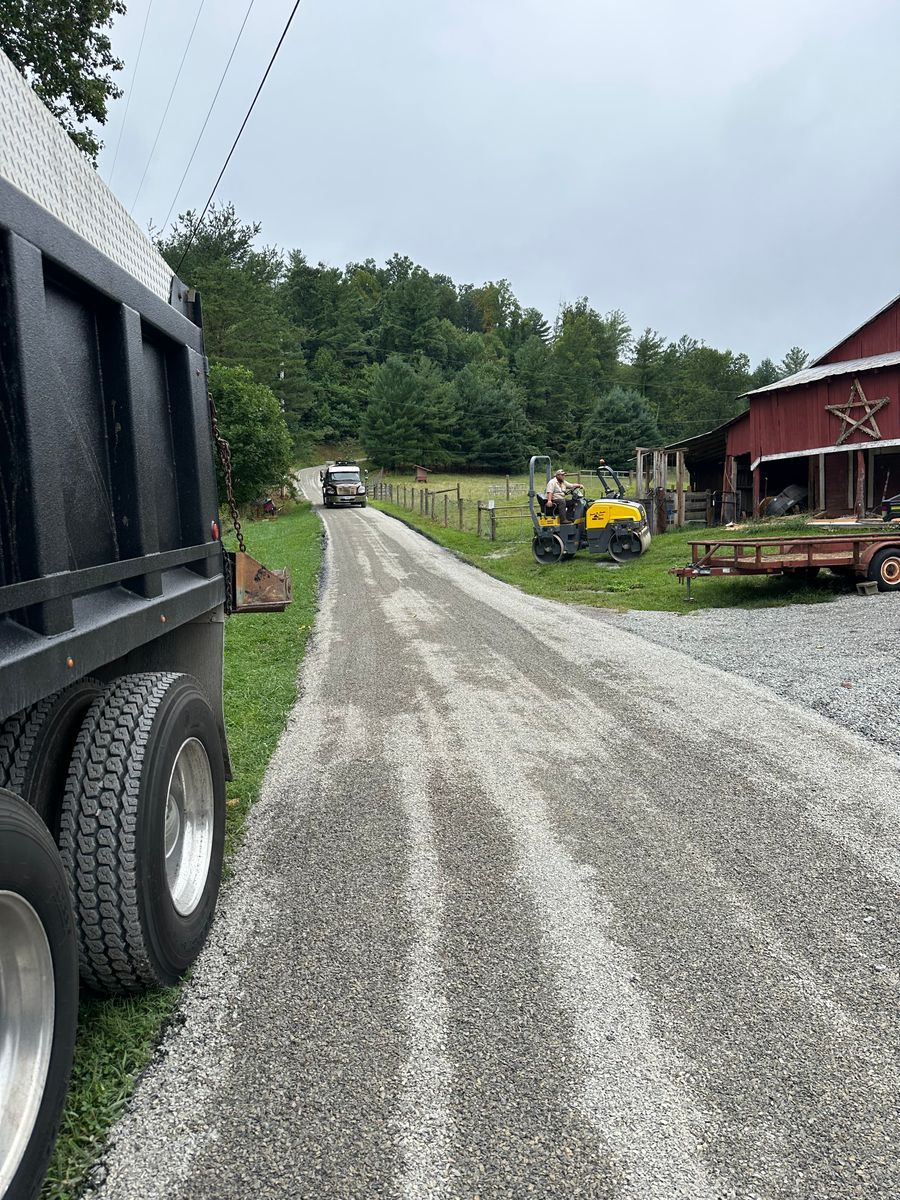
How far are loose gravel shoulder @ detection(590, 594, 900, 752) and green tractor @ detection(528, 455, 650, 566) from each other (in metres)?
6.35

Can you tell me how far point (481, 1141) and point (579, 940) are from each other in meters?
1.19

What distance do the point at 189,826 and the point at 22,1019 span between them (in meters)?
1.54

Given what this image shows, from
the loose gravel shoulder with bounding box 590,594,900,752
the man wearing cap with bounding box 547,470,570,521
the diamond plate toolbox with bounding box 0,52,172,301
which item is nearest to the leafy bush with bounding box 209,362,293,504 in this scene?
the man wearing cap with bounding box 547,470,570,521

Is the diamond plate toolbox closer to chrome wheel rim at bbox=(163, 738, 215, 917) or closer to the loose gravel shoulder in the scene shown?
chrome wheel rim at bbox=(163, 738, 215, 917)

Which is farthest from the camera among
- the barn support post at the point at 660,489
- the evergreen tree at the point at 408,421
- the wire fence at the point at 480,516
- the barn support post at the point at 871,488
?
the evergreen tree at the point at 408,421

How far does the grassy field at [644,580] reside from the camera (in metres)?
13.5

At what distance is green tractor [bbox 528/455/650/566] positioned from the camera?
19.1 metres

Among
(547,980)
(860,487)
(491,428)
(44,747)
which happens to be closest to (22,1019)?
(44,747)

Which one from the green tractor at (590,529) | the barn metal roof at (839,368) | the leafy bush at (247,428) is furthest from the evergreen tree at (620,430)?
the green tractor at (590,529)

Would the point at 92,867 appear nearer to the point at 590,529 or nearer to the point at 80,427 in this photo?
the point at 80,427

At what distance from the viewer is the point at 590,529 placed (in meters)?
19.3

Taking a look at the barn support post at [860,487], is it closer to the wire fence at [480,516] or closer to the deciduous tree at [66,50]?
the wire fence at [480,516]

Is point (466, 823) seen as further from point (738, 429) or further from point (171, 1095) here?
point (738, 429)

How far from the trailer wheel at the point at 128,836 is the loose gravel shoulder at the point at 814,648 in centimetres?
508
